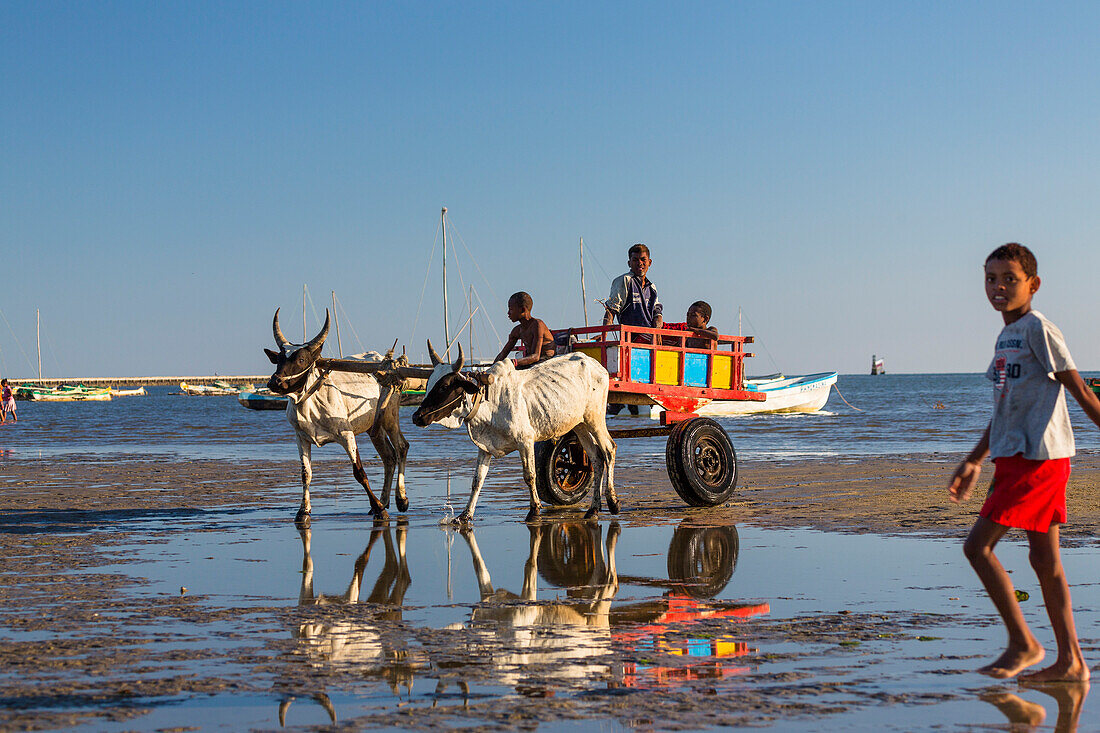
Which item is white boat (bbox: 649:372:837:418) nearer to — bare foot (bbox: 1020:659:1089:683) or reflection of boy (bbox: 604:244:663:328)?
reflection of boy (bbox: 604:244:663:328)

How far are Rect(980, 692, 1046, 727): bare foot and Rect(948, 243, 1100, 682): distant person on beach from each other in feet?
0.80

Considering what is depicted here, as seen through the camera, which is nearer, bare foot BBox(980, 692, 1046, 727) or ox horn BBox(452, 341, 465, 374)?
bare foot BBox(980, 692, 1046, 727)

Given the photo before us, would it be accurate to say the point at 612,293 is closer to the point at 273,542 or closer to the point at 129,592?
the point at 273,542

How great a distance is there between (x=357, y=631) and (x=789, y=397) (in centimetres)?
5035

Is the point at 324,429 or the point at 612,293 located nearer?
the point at 324,429

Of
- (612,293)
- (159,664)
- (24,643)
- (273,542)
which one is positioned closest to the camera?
(159,664)

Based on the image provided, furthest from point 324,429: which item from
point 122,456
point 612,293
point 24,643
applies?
point 122,456

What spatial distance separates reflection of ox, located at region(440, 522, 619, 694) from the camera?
5270 mm

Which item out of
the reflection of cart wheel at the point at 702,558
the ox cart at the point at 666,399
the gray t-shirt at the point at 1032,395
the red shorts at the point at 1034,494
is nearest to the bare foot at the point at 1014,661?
the red shorts at the point at 1034,494

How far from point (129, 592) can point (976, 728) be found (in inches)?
220

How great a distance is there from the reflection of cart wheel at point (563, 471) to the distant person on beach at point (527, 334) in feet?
3.69

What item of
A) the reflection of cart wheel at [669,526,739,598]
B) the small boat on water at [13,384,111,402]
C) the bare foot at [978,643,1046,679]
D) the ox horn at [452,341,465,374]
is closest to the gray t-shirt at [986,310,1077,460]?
the bare foot at [978,643,1046,679]

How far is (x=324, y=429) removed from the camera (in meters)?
11.9

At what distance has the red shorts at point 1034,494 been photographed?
16.0ft
